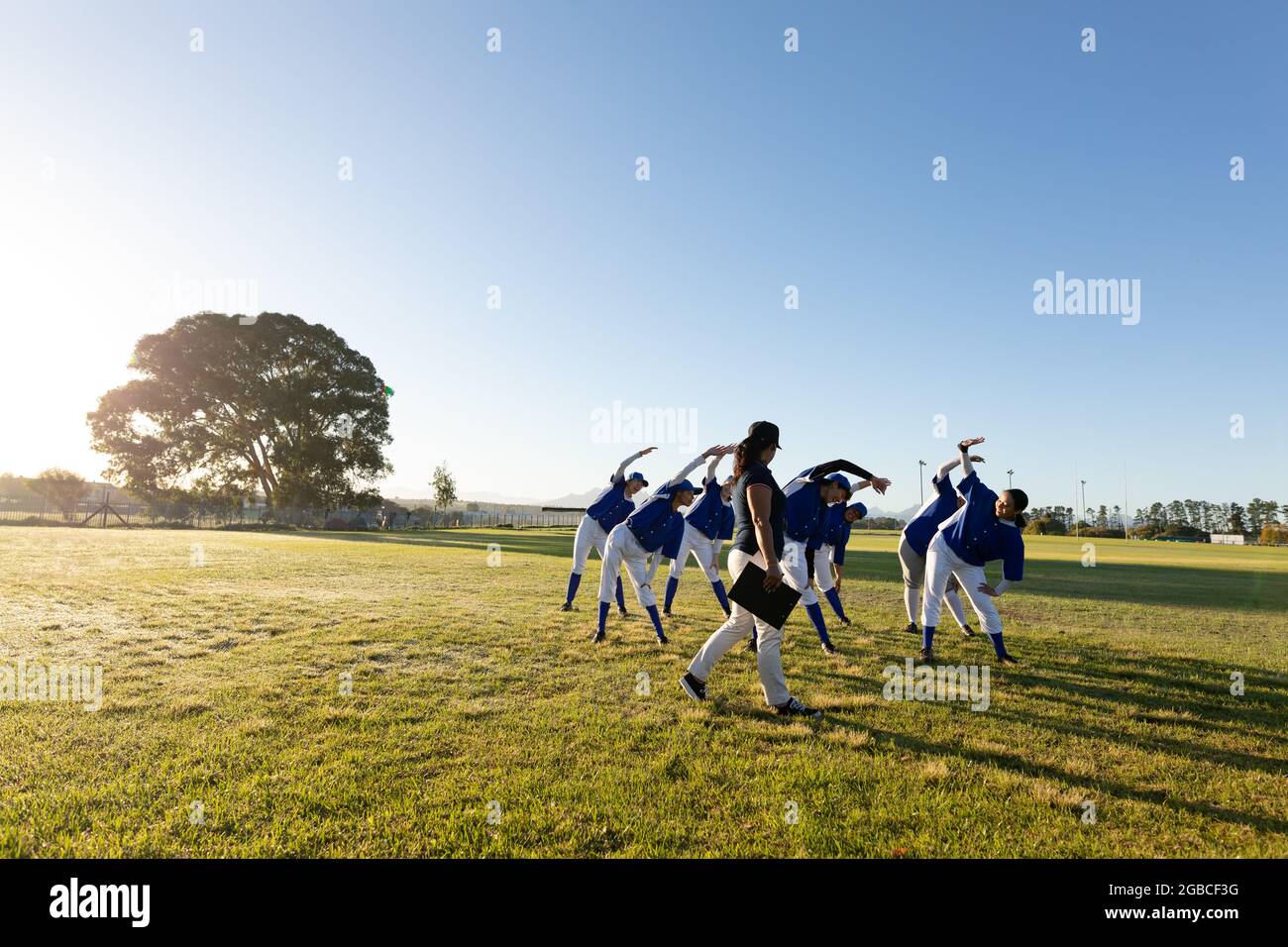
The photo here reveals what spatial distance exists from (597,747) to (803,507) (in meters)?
4.04

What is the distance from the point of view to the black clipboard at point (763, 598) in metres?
4.66

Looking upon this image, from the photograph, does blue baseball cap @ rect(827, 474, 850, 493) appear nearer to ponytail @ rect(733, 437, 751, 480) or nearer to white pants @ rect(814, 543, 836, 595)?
white pants @ rect(814, 543, 836, 595)

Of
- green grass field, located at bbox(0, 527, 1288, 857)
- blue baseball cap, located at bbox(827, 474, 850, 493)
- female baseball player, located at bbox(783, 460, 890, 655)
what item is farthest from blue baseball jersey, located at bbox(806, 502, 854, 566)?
female baseball player, located at bbox(783, 460, 890, 655)

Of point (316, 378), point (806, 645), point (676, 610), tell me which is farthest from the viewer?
point (316, 378)

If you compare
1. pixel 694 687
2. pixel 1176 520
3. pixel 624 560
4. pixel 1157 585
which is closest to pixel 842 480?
pixel 624 560

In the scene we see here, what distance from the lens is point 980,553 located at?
23.0 feet

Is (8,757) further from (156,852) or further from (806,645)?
(806,645)

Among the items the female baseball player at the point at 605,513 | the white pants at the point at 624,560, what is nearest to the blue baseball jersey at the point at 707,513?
the female baseball player at the point at 605,513

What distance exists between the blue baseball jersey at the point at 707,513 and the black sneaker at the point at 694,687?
4.35m

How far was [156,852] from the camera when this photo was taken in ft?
8.72

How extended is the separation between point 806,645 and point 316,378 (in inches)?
1983

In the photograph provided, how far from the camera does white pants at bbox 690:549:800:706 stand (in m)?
4.78

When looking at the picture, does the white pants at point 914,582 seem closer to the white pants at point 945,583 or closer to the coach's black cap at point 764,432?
the white pants at point 945,583
